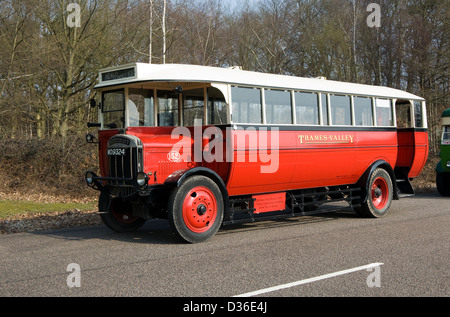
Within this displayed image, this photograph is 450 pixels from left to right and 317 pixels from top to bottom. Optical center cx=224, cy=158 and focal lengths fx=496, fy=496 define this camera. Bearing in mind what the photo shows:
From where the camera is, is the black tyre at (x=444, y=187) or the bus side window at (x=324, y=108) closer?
the bus side window at (x=324, y=108)

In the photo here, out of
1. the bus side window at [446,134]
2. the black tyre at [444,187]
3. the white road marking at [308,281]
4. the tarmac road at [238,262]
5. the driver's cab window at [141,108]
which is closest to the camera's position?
the white road marking at [308,281]

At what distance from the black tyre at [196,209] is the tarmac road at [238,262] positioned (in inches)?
8.7

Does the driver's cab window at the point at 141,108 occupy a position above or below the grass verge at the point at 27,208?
above

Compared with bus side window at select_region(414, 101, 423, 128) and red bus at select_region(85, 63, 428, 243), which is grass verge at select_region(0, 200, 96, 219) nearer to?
red bus at select_region(85, 63, 428, 243)

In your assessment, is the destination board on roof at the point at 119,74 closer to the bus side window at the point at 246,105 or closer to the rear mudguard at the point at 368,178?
the bus side window at the point at 246,105

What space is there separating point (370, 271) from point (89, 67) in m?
17.7

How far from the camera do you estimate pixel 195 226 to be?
803 centimetres

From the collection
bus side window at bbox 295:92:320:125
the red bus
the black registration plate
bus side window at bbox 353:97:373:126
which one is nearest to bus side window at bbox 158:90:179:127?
the red bus

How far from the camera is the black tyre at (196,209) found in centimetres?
775

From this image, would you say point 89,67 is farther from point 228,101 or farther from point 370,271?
point 370,271

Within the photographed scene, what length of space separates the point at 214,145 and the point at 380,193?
4.71m

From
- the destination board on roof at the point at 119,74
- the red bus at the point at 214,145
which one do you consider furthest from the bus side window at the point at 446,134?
the destination board on roof at the point at 119,74

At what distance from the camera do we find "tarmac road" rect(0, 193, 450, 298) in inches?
209

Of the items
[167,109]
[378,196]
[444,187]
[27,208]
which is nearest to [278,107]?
[167,109]
